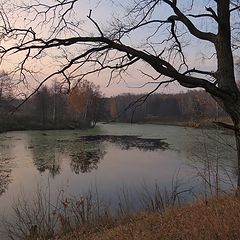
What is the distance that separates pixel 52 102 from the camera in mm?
52719

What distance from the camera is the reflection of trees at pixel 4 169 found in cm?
1352

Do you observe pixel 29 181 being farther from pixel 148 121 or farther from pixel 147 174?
pixel 148 121

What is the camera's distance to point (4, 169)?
16.8 meters

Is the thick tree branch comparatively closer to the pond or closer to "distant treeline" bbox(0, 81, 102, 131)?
the pond

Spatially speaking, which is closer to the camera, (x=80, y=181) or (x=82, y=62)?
(x=82, y=62)

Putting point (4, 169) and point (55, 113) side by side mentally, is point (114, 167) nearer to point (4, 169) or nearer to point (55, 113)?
point (4, 169)

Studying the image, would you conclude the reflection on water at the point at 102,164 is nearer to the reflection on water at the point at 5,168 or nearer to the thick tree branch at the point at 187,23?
the reflection on water at the point at 5,168

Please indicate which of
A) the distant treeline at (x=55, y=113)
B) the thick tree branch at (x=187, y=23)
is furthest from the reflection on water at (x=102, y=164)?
the distant treeline at (x=55, y=113)

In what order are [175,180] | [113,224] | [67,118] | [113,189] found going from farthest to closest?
1. [67,118]
2. [175,180]
3. [113,189]
4. [113,224]

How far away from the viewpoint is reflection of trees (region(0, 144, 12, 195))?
1352 centimetres

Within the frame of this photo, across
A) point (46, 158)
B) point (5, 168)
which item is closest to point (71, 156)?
point (46, 158)

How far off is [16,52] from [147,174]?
11012 millimetres

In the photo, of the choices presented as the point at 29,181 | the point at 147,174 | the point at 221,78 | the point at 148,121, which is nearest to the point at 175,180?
the point at 147,174

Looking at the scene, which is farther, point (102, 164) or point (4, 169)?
point (102, 164)
